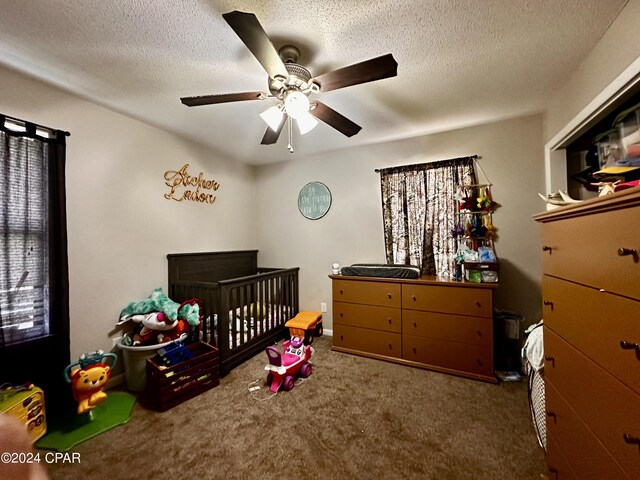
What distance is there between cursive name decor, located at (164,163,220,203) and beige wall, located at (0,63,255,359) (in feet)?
0.19

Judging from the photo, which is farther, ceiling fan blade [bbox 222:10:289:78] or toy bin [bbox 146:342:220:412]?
toy bin [bbox 146:342:220:412]

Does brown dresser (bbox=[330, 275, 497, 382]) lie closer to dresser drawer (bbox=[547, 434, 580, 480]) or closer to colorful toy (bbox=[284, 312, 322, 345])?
colorful toy (bbox=[284, 312, 322, 345])

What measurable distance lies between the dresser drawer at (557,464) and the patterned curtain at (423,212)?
1617 millimetres

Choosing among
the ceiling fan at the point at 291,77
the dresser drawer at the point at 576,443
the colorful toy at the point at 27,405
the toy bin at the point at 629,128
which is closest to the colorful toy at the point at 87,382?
the colorful toy at the point at 27,405

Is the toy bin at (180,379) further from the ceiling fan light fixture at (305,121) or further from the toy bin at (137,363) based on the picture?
the ceiling fan light fixture at (305,121)

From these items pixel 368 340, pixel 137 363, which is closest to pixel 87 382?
pixel 137 363

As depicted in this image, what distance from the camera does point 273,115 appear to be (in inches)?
65.7

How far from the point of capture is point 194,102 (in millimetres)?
1551

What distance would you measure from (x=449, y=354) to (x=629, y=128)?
6.27 feet

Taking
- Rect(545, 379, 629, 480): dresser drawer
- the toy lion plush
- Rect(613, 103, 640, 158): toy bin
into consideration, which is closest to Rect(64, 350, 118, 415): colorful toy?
the toy lion plush

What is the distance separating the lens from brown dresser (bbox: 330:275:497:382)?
2158mm

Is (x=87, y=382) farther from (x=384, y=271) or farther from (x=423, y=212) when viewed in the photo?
(x=423, y=212)

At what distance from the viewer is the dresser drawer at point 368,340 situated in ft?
8.18

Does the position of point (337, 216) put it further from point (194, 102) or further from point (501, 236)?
point (194, 102)
